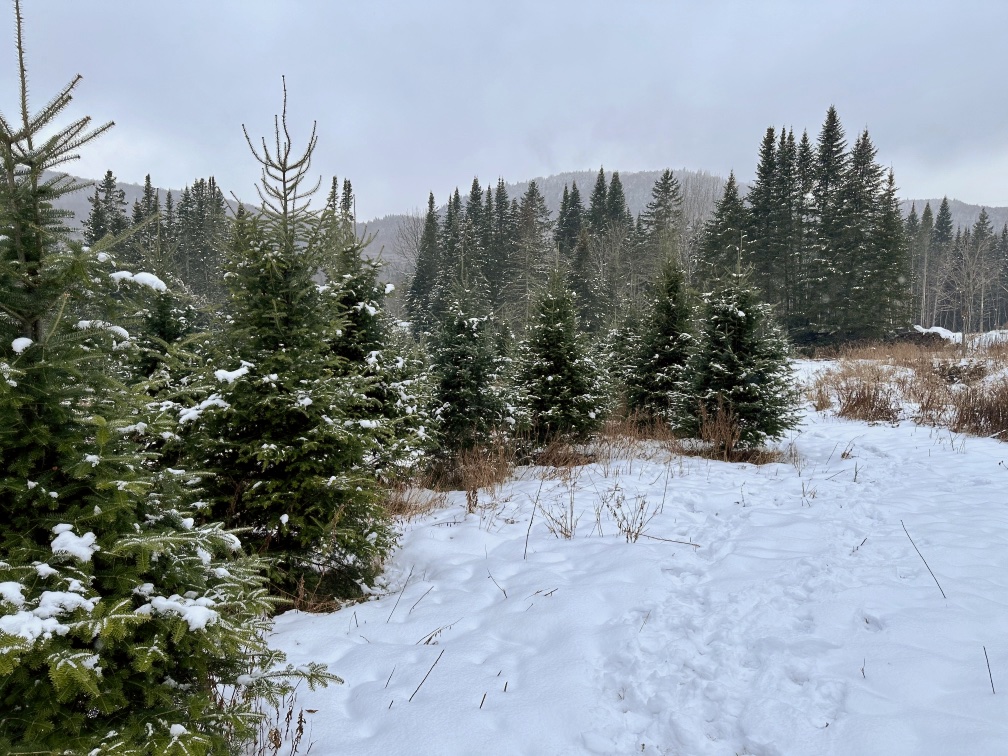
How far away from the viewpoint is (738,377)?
809cm

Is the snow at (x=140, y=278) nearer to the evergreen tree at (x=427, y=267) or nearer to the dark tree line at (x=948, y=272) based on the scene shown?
the evergreen tree at (x=427, y=267)

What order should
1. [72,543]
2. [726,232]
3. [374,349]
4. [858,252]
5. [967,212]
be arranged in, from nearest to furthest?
[72,543] < [374,349] < [858,252] < [726,232] < [967,212]

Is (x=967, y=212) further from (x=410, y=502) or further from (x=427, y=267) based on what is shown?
(x=410, y=502)

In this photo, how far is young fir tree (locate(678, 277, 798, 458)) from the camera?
7.95m

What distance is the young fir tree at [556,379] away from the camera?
28.5 feet

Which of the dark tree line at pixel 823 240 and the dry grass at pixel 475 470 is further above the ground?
the dark tree line at pixel 823 240

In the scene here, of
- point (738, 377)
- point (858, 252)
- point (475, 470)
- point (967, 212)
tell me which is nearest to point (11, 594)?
point (475, 470)

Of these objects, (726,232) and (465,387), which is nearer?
(465,387)

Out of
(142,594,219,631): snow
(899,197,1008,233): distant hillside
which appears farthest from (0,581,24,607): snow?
(899,197,1008,233): distant hillside

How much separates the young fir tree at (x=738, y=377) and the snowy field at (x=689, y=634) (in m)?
2.42

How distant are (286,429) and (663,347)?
323 inches

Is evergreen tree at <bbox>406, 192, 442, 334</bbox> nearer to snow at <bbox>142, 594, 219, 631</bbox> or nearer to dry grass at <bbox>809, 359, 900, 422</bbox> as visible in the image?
dry grass at <bbox>809, 359, 900, 422</bbox>

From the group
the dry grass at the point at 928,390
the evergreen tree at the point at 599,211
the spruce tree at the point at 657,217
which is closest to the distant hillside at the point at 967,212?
the evergreen tree at the point at 599,211

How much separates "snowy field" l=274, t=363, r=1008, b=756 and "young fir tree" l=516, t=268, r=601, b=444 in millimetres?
3212
